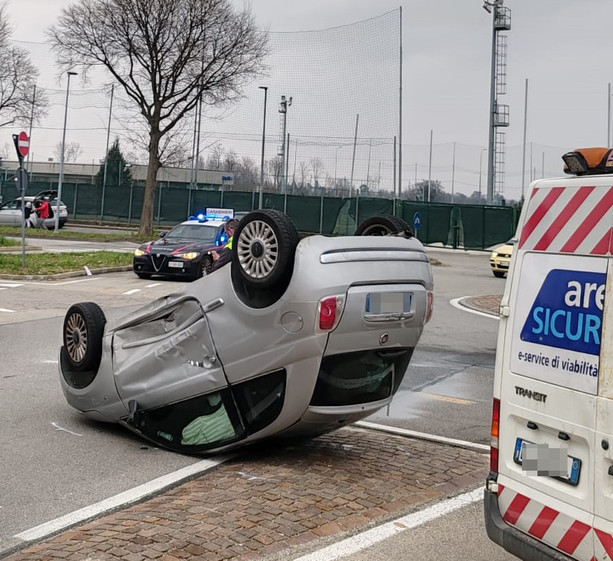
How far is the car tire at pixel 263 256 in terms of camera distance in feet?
18.6

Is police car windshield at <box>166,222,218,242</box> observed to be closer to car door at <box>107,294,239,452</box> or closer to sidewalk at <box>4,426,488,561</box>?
car door at <box>107,294,239,452</box>

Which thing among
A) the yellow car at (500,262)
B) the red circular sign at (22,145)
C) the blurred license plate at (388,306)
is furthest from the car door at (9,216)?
the blurred license plate at (388,306)

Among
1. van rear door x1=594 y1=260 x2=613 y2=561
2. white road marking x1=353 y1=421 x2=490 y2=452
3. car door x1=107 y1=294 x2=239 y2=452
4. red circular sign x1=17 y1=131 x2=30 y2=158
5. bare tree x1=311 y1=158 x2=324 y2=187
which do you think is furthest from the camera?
bare tree x1=311 y1=158 x2=324 y2=187

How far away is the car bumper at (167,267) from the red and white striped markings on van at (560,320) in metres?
16.7

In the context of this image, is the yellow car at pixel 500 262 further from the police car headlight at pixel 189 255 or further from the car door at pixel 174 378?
the car door at pixel 174 378

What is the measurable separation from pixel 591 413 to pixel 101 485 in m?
3.59

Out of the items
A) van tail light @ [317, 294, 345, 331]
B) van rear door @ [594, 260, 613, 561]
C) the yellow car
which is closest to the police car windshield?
the yellow car

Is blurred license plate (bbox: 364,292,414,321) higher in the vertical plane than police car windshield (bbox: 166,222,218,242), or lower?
lower

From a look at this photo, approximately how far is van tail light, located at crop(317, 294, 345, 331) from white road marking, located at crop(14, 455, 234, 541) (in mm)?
1534

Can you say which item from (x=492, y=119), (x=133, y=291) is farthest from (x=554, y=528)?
(x=492, y=119)

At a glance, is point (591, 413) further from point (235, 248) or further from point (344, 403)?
point (235, 248)

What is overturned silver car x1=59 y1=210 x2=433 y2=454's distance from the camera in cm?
564

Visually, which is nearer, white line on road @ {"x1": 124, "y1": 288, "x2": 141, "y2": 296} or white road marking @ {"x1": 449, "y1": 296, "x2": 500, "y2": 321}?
white road marking @ {"x1": 449, "y1": 296, "x2": 500, "y2": 321}

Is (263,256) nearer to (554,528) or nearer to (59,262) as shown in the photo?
(554,528)
